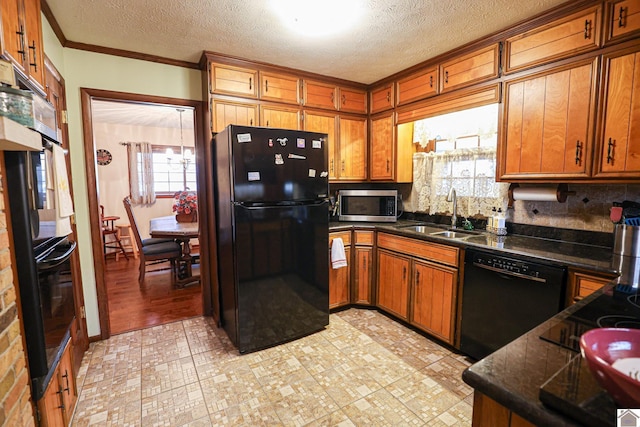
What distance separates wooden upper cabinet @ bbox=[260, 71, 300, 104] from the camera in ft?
9.30

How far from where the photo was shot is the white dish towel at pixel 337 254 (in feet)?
9.77

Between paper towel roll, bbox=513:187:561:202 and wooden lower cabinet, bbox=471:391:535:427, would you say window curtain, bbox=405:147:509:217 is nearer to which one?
paper towel roll, bbox=513:187:561:202

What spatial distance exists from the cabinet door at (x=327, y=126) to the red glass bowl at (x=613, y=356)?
2716mm

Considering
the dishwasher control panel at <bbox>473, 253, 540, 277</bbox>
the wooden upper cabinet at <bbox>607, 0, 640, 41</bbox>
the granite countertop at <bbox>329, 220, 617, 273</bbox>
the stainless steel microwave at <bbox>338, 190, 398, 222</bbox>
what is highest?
the wooden upper cabinet at <bbox>607, 0, 640, 41</bbox>

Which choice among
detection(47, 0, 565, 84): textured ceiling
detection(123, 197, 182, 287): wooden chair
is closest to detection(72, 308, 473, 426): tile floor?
detection(123, 197, 182, 287): wooden chair

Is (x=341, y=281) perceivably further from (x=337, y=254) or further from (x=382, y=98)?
(x=382, y=98)

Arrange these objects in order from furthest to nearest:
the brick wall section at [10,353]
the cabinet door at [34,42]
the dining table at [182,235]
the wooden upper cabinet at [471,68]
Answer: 1. the dining table at [182,235]
2. the wooden upper cabinet at [471,68]
3. the cabinet door at [34,42]
4. the brick wall section at [10,353]

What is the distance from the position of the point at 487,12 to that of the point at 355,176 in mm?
1833

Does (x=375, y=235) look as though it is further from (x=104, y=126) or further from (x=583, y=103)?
(x=104, y=126)

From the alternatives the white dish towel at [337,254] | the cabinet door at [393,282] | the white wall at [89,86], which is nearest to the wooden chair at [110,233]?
the white wall at [89,86]

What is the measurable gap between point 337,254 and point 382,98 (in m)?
1.70

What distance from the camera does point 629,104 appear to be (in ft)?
5.58

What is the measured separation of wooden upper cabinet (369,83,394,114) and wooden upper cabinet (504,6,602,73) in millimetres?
1124

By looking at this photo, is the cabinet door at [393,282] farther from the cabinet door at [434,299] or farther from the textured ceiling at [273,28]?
the textured ceiling at [273,28]
